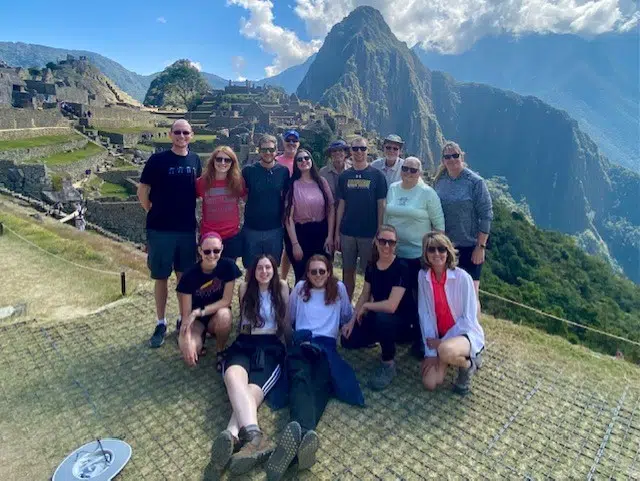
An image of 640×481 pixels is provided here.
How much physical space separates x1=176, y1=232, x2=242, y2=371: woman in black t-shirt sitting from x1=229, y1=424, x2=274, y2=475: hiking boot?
117 centimetres

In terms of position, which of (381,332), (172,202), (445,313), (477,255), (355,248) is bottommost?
(381,332)

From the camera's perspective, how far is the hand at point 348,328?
14.3 ft

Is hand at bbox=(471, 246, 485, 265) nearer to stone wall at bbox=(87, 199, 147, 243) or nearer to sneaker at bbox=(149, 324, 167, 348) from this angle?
sneaker at bbox=(149, 324, 167, 348)

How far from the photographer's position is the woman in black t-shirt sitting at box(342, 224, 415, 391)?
4211mm

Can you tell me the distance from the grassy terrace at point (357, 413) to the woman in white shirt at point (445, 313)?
0.27 meters

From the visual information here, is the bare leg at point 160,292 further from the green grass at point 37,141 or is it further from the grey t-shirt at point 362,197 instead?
the green grass at point 37,141

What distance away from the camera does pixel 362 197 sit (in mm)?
4957

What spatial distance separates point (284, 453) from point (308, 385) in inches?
27.3

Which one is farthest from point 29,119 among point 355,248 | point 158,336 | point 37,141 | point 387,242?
point 387,242

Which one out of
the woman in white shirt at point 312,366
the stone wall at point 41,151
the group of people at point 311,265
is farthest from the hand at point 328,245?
the stone wall at point 41,151

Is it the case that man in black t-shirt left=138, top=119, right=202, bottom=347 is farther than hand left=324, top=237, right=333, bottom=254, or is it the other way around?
hand left=324, top=237, right=333, bottom=254

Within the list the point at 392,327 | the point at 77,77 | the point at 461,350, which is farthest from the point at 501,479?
the point at 77,77

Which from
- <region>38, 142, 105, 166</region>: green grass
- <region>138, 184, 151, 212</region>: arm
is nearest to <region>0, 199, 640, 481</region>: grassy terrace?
<region>138, 184, 151, 212</region>: arm

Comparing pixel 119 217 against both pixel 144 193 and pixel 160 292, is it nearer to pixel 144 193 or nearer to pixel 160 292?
pixel 160 292
